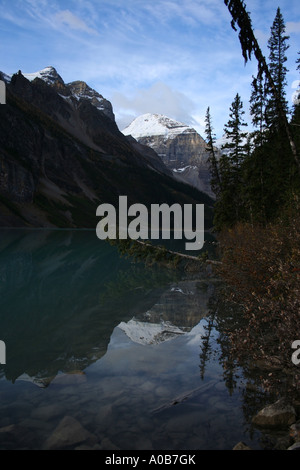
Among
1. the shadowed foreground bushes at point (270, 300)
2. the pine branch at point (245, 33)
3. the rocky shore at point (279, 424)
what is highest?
the pine branch at point (245, 33)

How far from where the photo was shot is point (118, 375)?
10.3 metres

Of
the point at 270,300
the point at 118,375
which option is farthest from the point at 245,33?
the point at 118,375

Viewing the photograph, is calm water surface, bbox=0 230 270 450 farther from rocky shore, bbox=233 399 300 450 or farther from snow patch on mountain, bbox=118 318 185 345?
rocky shore, bbox=233 399 300 450

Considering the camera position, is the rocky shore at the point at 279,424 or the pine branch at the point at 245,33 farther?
the pine branch at the point at 245,33

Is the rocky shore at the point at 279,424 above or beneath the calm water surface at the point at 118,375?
above

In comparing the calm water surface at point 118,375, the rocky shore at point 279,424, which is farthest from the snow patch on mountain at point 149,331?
the rocky shore at point 279,424

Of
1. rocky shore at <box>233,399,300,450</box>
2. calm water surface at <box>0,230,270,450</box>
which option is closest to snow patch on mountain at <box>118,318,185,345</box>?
calm water surface at <box>0,230,270,450</box>

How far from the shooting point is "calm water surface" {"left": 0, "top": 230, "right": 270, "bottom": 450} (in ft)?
23.2

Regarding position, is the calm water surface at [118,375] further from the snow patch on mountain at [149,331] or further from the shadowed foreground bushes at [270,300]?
the shadowed foreground bushes at [270,300]

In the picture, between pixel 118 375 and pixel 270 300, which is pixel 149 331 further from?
pixel 270 300

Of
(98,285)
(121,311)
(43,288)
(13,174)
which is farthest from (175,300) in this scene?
(13,174)

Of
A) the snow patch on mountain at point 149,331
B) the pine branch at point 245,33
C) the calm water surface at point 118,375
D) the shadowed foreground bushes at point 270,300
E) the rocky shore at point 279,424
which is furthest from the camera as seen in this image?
the snow patch on mountain at point 149,331

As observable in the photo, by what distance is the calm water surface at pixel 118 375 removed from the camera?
23.2 feet
